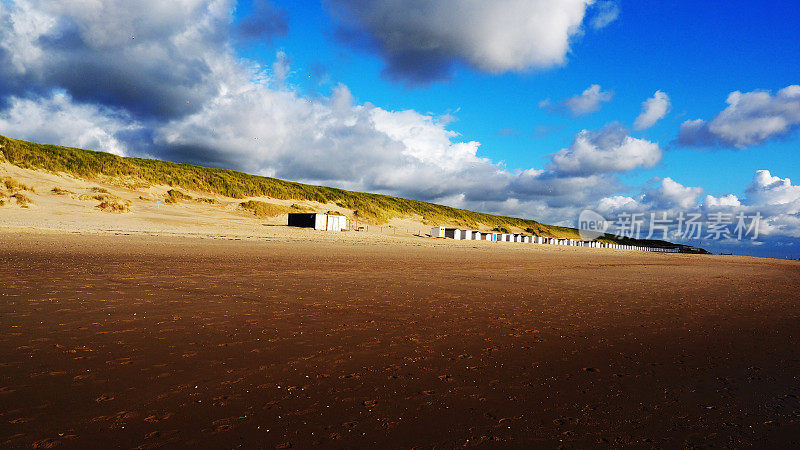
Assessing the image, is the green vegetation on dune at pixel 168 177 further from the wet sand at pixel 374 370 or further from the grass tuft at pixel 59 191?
the wet sand at pixel 374 370

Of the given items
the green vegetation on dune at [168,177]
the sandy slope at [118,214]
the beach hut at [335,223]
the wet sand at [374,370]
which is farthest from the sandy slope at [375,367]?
the green vegetation on dune at [168,177]

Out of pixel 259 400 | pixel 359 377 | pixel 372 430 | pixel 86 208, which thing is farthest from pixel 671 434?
Answer: pixel 86 208

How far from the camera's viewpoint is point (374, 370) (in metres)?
4.26

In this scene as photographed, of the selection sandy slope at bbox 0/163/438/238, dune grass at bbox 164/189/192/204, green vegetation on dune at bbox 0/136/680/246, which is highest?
green vegetation on dune at bbox 0/136/680/246

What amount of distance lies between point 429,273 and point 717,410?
10.4 m

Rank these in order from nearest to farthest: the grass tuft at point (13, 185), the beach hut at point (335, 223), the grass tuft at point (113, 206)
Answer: the grass tuft at point (13, 185), the grass tuft at point (113, 206), the beach hut at point (335, 223)

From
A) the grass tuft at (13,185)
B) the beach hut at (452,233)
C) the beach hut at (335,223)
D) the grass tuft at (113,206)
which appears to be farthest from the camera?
the beach hut at (452,233)

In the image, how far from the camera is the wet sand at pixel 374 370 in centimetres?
298

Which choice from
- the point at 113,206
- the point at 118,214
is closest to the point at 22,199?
the point at 113,206

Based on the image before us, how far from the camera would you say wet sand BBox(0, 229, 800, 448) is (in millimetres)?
2982

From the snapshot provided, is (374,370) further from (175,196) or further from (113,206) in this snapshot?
(175,196)

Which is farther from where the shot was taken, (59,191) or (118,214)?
(59,191)

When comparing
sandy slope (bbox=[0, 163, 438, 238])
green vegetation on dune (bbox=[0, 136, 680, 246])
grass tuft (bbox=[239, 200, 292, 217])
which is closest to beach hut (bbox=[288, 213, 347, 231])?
sandy slope (bbox=[0, 163, 438, 238])

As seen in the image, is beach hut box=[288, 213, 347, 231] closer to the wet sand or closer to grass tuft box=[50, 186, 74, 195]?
grass tuft box=[50, 186, 74, 195]
